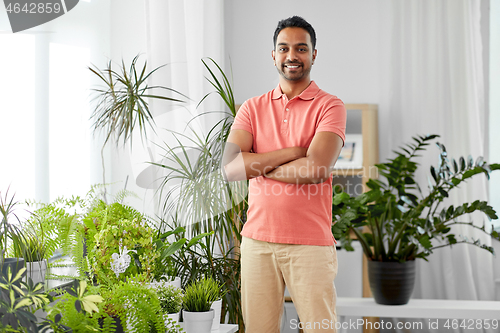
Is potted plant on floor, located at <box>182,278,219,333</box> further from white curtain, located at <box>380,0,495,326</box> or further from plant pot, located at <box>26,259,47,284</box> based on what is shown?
white curtain, located at <box>380,0,495,326</box>

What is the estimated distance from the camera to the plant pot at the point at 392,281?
2.33 m

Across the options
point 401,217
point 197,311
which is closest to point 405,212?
point 401,217

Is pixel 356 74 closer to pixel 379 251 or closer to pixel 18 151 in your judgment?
pixel 379 251

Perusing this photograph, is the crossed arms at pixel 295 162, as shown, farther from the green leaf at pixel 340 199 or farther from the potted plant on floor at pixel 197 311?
the green leaf at pixel 340 199

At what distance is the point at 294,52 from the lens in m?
1.69

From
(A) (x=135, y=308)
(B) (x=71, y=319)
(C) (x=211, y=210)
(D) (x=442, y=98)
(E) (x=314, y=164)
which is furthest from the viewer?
(D) (x=442, y=98)

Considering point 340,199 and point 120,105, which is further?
point 340,199

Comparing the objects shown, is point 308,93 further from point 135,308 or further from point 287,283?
point 135,308

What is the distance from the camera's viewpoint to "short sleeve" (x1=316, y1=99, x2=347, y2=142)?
1607 millimetres

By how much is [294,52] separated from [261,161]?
1.51ft

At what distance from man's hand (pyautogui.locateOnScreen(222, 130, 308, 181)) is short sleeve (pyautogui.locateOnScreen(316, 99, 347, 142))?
113 mm

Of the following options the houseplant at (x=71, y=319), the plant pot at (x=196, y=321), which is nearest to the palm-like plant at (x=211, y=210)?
the plant pot at (x=196, y=321)

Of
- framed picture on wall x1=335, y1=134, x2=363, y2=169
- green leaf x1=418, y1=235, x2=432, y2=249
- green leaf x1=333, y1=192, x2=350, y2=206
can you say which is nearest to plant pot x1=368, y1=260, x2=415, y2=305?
green leaf x1=418, y1=235, x2=432, y2=249

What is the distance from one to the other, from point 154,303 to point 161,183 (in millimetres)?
1212
